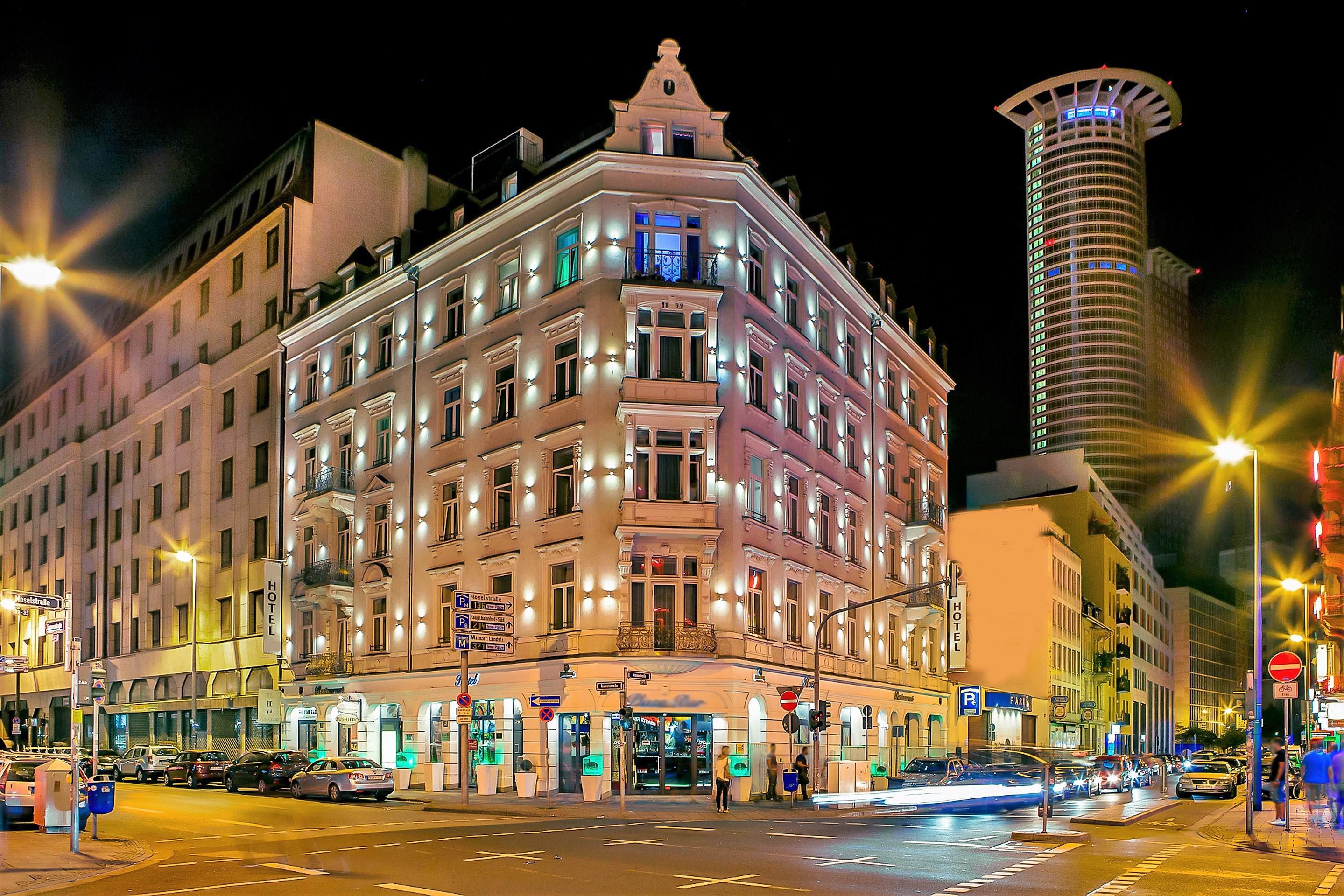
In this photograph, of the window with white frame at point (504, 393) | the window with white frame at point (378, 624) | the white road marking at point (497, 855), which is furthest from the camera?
the window with white frame at point (378, 624)

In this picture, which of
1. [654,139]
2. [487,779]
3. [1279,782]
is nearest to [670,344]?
[654,139]

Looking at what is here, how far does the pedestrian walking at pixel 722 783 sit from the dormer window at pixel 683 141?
1850 centimetres

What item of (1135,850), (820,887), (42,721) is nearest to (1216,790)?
(1135,850)

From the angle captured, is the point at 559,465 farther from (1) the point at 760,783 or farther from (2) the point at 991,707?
(2) the point at 991,707

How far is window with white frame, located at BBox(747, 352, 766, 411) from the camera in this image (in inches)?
1560

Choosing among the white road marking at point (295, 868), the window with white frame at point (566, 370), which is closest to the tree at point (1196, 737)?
the window with white frame at point (566, 370)

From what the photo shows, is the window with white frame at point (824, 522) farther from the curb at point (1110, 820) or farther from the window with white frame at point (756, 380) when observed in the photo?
the curb at point (1110, 820)

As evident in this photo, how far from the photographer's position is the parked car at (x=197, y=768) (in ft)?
148

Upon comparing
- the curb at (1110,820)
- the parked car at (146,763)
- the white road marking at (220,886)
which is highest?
the white road marking at (220,886)

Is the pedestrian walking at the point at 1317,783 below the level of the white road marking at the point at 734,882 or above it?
below

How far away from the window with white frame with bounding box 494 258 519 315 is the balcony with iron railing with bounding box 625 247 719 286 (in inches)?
201

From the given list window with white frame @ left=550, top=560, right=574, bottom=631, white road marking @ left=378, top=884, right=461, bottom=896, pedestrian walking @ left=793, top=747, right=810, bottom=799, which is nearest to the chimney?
window with white frame @ left=550, top=560, right=574, bottom=631

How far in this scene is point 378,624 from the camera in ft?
151

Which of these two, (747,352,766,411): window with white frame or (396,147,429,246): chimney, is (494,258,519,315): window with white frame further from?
(396,147,429,246): chimney
